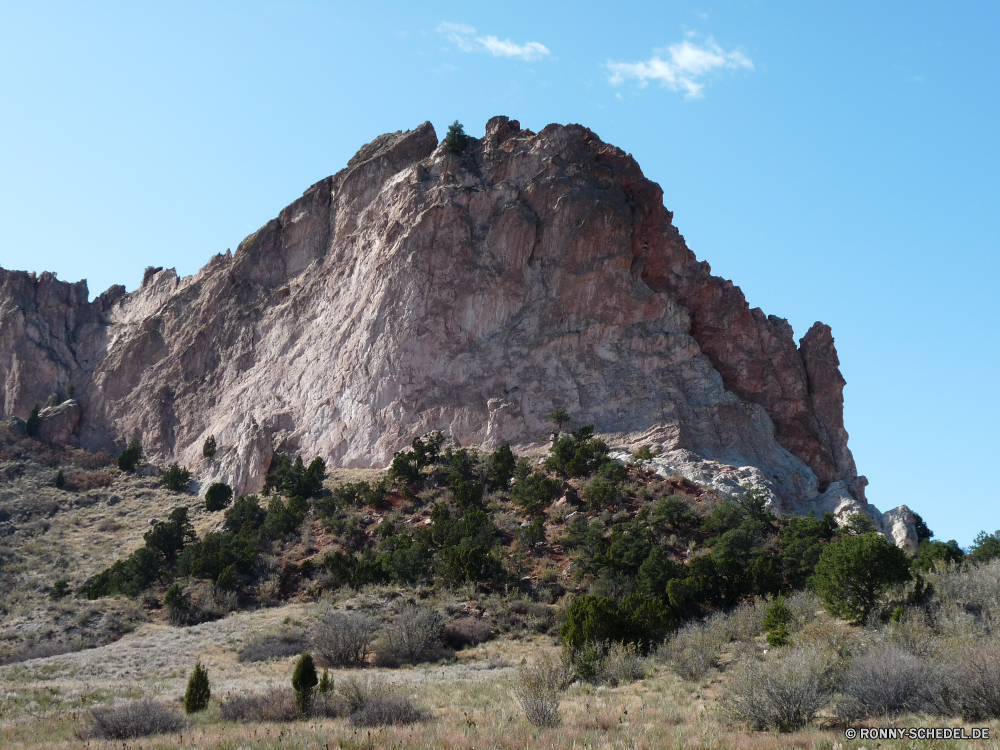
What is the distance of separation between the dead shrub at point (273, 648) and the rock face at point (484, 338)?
1755cm

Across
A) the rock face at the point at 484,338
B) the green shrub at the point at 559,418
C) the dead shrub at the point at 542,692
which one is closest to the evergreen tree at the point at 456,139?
the rock face at the point at 484,338

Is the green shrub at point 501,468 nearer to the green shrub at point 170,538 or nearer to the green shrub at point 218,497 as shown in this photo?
the green shrub at point 170,538

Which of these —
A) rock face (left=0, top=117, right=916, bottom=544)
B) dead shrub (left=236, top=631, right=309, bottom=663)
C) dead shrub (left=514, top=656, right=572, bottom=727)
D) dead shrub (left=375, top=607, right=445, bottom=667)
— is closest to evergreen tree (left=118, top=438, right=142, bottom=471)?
rock face (left=0, top=117, right=916, bottom=544)

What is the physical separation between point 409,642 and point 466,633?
2.80 m

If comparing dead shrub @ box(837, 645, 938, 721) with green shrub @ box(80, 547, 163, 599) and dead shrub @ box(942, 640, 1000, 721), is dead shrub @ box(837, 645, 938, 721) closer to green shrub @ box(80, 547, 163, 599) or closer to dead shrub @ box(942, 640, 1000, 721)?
dead shrub @ box(942, 640, 1000, 721)

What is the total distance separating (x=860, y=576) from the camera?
21469 mm

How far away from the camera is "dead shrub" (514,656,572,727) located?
13.0 meters

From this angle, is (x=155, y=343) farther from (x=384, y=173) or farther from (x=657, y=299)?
(x=657, y=299)

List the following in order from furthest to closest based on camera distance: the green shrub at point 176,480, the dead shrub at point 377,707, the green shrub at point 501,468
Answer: the green shrub at point 176,480 < the green shrub at point 501,468 < the dead shrub at point 377,707

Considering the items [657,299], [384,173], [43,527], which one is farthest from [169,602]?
[384,173]

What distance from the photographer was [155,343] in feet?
193

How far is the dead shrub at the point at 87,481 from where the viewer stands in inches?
1908

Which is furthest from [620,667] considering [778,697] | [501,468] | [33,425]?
[33,425]

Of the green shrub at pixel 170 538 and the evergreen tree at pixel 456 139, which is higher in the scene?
the evergreen tree at pixel 456 139
